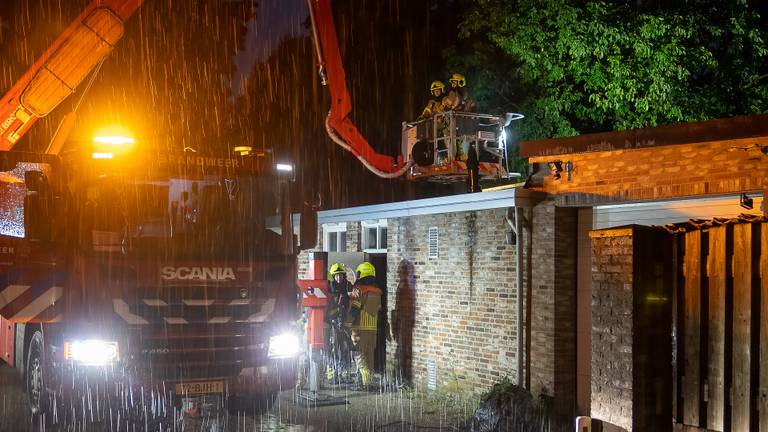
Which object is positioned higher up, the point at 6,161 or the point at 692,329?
the point at 6,161

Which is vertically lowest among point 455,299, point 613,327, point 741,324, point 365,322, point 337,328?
point 337,328

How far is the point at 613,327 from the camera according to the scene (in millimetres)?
6492

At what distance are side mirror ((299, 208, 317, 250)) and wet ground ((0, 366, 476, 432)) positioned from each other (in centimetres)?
199

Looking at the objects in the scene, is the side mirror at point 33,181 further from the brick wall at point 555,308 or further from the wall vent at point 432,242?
the wall vent at point 432,242

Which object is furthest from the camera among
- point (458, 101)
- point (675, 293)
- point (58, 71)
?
point (458, 101)

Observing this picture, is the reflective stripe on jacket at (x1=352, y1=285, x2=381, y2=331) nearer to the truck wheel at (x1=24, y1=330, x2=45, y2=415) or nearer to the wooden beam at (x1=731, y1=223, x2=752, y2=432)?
the truck wheel at (x1=24, y1=330, x2=45, y2=415)

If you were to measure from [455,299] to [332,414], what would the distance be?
8.68 feet

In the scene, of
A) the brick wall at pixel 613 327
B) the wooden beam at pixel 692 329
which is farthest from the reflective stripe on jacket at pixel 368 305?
the wooden beam at pixel 692 329

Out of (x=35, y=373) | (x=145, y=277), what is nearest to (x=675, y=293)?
(x=145, y=277)

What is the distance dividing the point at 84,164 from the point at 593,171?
585 centimetres

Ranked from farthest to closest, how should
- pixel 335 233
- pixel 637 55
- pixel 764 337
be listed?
pixel 335 233 → pixel 637 55 → pixel 764 337

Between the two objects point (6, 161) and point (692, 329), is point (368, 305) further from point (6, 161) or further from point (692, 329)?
point (692, 329)

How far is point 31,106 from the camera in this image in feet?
34.8

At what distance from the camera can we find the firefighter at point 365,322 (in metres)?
12.1
